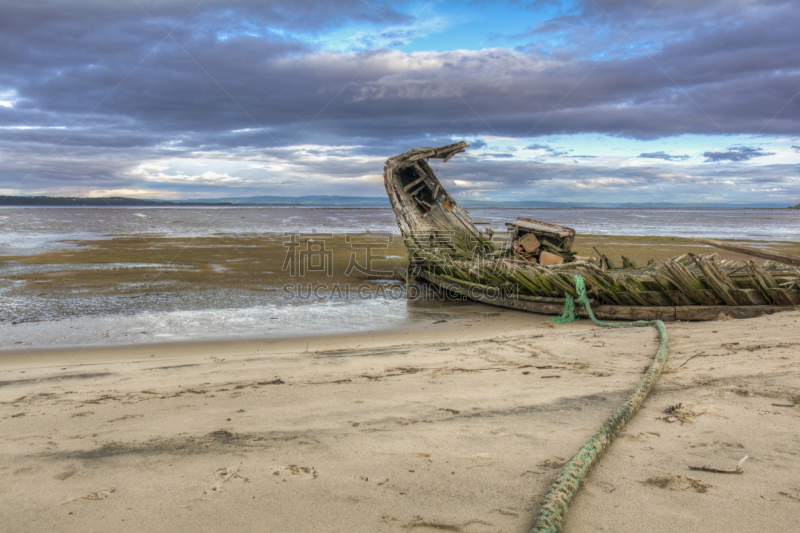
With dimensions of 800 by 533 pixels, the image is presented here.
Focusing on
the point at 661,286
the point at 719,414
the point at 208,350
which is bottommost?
the point at 208,350

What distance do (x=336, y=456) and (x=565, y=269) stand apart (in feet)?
24.1

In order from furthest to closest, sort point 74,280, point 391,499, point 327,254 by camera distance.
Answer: point 327,254 < point 74,280 < point 391,499

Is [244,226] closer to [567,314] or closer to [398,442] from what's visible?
[567,314]

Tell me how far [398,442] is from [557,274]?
612 centimetres

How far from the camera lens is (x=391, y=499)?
229 cm

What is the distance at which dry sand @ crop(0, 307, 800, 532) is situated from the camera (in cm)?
216

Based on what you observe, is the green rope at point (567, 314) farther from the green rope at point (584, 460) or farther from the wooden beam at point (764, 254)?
the green rope at point (584, 460)

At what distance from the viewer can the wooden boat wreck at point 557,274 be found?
275 inches

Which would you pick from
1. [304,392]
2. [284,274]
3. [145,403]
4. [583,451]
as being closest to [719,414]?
[583,451]

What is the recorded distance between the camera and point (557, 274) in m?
8.22

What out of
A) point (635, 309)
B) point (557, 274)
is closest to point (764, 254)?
point (635, 309)

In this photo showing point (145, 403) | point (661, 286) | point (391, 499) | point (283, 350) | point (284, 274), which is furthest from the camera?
point (284, 274)

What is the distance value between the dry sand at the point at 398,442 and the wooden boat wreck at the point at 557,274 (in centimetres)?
191

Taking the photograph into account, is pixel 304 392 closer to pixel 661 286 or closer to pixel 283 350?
pixel 283 350
